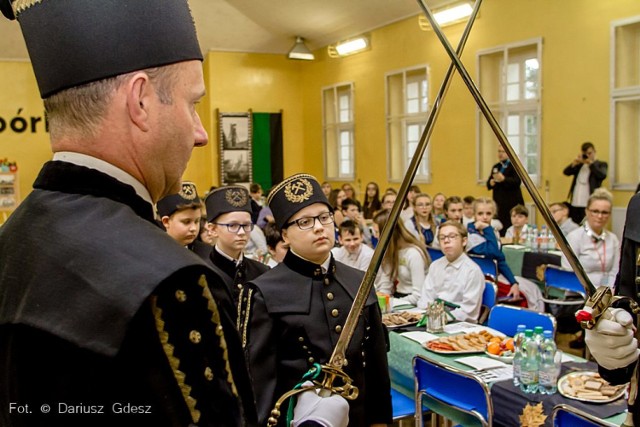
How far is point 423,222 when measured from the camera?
7.45m

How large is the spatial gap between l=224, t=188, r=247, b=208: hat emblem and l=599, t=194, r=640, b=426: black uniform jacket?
224 centimetres

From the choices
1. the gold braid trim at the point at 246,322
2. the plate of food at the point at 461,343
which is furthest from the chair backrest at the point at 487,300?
the gold braid trim at the point at 246,322

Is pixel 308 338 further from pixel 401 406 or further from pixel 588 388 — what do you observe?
pixel 401 406

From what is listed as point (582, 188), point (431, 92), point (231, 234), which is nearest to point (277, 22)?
point (431, 92)

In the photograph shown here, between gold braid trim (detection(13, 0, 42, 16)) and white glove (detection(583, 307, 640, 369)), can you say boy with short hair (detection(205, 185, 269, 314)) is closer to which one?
white glove (detection(583, 307, 640, 369))

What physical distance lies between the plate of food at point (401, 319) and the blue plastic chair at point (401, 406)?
1.46 ft

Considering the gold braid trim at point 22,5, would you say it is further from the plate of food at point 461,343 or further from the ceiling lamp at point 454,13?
the ceiling lamp at point 454,13

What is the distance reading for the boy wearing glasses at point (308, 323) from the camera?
2.27m

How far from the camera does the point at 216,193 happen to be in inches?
147

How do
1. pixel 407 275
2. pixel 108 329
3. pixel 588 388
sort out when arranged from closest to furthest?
pixel 108 329 < pixel 588 388 < pixel 407 275

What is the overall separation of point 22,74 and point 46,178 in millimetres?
16826

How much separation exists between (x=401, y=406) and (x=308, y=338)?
1514 mm

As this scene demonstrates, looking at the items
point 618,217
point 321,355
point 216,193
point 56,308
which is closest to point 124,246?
point 56,308

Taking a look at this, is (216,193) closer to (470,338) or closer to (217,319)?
(470,338)
